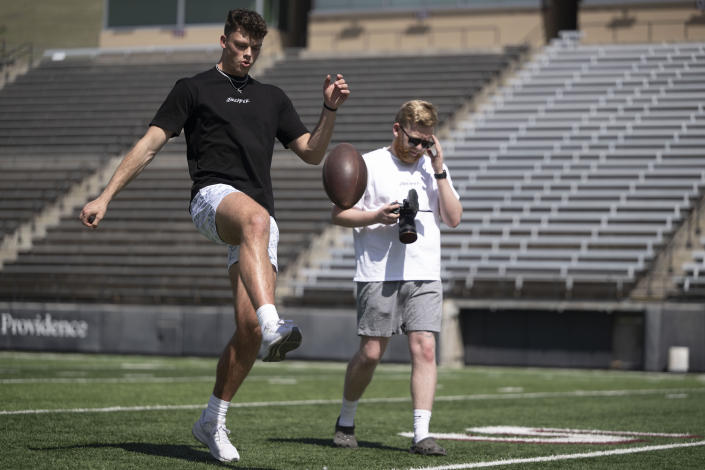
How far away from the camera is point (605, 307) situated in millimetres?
15727

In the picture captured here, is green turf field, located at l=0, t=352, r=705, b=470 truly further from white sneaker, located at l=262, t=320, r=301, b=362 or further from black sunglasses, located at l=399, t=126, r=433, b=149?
black sunglasses, located at l=399, t=126, r=433, b=149

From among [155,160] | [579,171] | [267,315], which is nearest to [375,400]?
[267,315]

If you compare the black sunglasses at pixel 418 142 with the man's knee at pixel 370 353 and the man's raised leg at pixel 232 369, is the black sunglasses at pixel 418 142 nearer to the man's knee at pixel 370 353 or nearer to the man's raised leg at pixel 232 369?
the man's knee at pixel 370 353

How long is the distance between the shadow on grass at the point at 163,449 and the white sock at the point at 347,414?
0.76 metres

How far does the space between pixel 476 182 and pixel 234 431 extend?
14352 millimetres

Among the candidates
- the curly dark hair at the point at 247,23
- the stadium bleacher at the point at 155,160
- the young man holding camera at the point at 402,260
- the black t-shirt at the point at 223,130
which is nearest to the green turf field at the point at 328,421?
the young man holding camera at the point at 402,260

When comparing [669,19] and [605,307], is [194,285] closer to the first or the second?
[605,307]

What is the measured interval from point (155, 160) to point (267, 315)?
817 inches

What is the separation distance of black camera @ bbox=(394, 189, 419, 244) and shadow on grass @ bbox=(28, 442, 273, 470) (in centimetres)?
130

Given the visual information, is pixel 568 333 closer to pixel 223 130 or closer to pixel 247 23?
pixel 223 130

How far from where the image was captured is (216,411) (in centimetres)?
468

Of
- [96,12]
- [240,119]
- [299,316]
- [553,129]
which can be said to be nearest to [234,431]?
[240,119]

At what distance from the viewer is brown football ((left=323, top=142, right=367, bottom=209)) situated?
5281 mm

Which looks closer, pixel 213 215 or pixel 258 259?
pixel 258 259
